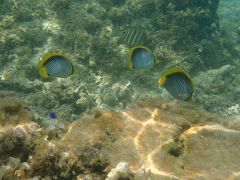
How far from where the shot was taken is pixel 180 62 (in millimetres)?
9516

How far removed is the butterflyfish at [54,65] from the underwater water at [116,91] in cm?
2

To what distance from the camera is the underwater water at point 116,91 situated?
3529mm

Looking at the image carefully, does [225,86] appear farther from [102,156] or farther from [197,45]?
[102,156]

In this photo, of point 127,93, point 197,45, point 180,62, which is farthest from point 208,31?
point 127,93

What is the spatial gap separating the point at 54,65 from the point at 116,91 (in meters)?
3.43

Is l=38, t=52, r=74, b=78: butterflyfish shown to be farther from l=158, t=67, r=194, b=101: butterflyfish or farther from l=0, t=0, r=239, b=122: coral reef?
l=0, t=0, r=239, b=122: coral reef

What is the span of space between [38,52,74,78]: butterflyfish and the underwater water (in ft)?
0.05

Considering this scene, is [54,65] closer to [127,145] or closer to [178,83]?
[127,145]

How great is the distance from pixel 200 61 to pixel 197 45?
26.4 inches

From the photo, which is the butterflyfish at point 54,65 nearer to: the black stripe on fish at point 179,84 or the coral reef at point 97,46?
the black stripe on fish at point 179,84

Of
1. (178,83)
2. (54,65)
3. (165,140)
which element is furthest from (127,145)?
(54,65)

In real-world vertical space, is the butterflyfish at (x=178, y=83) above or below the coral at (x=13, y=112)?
above

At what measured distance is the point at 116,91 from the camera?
7973 mm

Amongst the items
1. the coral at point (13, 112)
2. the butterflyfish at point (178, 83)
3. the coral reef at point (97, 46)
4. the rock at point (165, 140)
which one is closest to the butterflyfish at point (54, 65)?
the coral at point (13, 112)
